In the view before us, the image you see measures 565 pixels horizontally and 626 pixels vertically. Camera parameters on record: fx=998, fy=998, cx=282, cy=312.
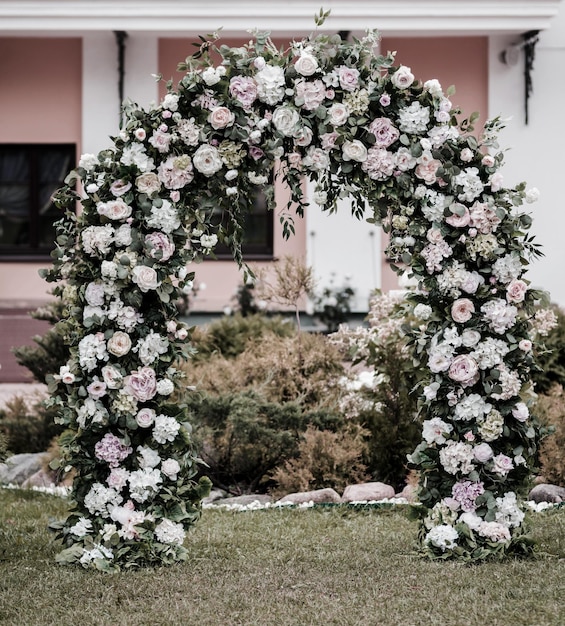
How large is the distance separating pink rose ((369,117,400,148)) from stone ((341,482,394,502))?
2945 millimetres

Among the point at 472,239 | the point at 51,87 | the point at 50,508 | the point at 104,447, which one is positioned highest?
the point at 51,87

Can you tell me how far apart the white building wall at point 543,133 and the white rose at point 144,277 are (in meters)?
9.77

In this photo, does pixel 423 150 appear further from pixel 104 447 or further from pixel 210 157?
pixel 104 447

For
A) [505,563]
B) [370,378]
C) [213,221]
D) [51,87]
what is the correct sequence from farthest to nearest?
[51,87] → [370,378] → [213,221] → [505,563]

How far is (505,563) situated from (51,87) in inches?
443

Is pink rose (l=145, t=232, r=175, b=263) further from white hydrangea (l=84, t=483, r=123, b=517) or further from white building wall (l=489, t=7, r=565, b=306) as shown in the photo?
white building wall (l=489, t=7, r=565, b=306)

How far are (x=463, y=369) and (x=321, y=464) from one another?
2639 millimetres

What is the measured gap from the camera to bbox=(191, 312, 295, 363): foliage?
10180mm

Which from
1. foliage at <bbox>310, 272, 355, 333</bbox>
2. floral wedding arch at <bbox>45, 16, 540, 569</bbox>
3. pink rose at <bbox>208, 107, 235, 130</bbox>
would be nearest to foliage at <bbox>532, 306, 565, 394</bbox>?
floral wedding arch at <bbox>45, 16, 540, 569</bbox>

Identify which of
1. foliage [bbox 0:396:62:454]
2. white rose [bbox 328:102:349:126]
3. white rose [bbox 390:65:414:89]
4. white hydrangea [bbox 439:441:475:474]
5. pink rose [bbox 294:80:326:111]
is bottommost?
foliage [bbox 0:396:62:454]
